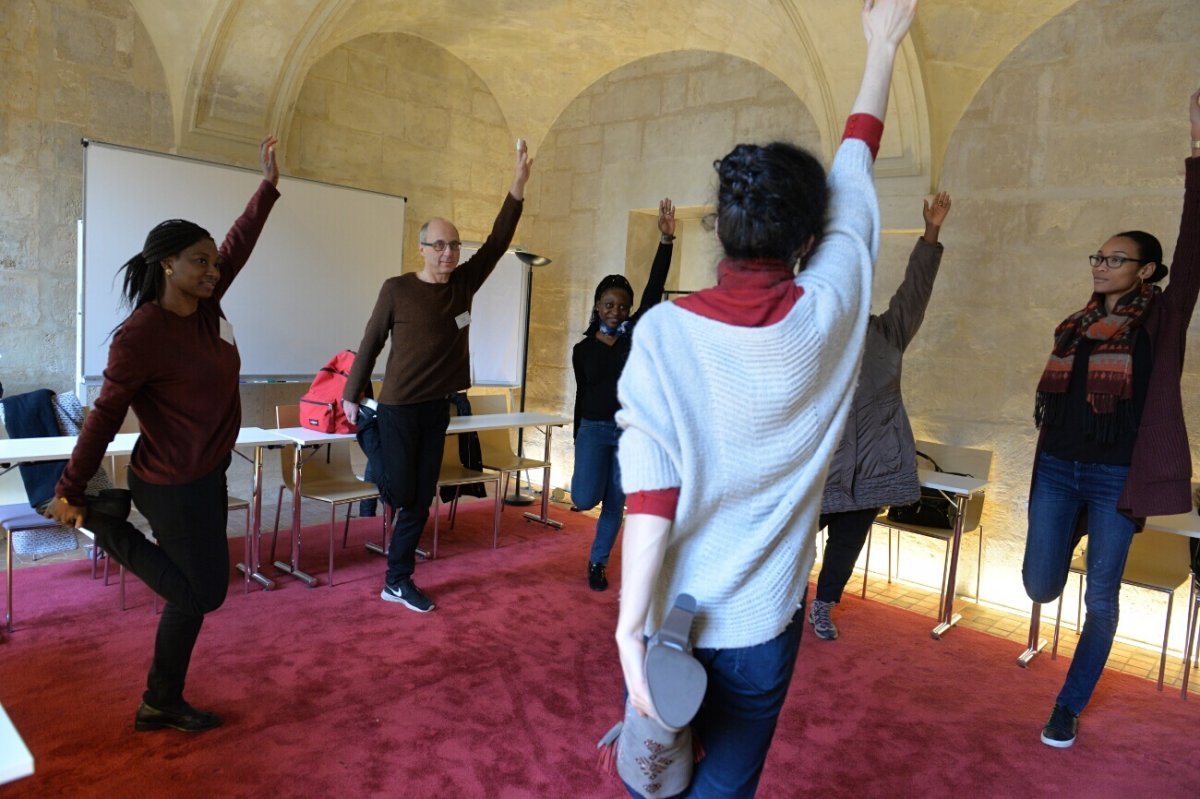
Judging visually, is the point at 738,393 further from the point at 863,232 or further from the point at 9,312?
the point at 9,312

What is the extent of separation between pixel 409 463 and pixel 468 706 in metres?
1.13

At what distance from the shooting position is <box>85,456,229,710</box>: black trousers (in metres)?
2.18

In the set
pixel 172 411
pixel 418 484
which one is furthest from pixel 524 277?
pixel 172 411

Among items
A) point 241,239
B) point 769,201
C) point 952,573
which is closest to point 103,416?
point 241,239

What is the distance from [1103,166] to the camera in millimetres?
4098

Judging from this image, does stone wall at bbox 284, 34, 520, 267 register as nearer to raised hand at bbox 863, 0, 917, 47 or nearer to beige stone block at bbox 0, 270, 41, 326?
beige stone block at bbox 0, 270, 41, 326

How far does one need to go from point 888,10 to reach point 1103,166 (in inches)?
141

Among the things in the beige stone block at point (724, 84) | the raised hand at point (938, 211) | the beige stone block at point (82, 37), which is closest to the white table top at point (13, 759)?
the raised hand at point (938, 211)

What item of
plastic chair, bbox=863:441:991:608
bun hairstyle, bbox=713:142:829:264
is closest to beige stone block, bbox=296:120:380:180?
plastic chair, bbox=863:441:991:608

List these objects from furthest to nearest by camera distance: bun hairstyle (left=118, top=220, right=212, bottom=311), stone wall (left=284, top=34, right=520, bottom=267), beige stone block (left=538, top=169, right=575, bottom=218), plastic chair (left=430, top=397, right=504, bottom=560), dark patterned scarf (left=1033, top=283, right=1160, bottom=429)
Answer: beige stone block (left=538, top=169, right=575, bottom=218) < stone wall (left=284, top=34, right=520, bottom=267) < plastic chair (left=430, top=397, right=504, bottom=560) < dark patterned scarf (left=1033, top=283, right=1160, bottom=429) < bun hairstyle (left=118, top=220, right=212, bottom=311)

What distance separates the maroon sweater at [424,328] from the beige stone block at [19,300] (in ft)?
7.63

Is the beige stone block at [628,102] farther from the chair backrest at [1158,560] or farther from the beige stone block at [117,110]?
the chair backrest at [1158,560]

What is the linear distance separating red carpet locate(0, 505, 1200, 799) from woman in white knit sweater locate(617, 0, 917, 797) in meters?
1.34

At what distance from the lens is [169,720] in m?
2.42
